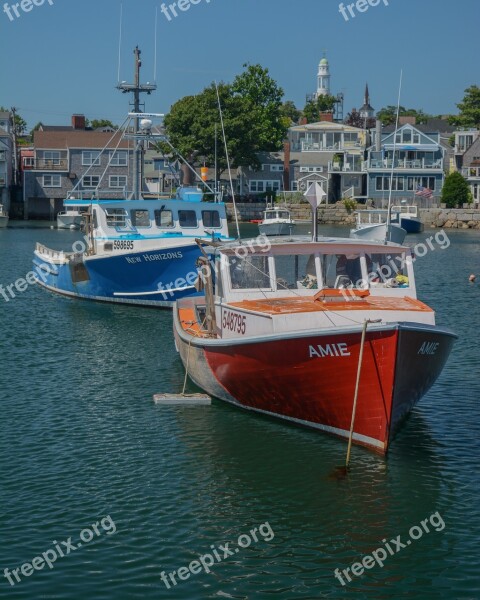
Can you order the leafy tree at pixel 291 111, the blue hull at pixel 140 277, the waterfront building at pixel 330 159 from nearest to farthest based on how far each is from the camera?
the blue hull at pixel 140 277 < the waterfront building at pixel 330 159 < the leafy tree at pixel 291 111

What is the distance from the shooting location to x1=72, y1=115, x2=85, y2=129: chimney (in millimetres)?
118188

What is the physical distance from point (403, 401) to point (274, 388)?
2544 mm

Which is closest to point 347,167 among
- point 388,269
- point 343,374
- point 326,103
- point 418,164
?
point 418,164

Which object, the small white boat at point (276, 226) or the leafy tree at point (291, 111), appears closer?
the small white boat at point (276, 226)

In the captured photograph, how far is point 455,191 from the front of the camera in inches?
3979

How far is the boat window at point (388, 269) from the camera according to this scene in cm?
1948

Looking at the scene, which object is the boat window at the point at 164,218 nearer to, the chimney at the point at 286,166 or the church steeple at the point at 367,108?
the chimney at the point at 286,166

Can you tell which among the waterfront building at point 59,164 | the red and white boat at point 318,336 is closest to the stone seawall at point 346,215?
the waterfront building at point 59,164

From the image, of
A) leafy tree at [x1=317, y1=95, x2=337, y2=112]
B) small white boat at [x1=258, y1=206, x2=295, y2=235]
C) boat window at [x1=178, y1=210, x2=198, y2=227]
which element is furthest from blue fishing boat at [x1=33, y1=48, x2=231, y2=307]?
leafy tree at [x1=317, y1=95, x2=337, y2=112]

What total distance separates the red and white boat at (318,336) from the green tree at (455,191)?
8335 centimetres

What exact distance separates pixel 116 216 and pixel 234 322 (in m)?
17.3

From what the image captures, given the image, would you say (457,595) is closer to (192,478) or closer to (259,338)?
(192,478)

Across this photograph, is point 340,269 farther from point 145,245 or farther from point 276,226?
point 276,226

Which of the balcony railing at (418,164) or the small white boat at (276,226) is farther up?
the balcony railing at (418,164)
